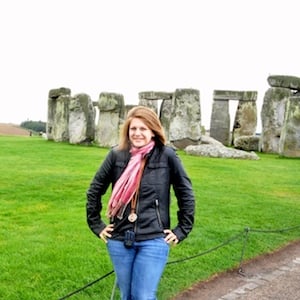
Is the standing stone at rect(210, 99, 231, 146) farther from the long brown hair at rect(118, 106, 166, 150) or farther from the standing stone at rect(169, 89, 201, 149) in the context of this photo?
the long brown hair at rect(118, 106, 166, 150)

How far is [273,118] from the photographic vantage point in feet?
69.5

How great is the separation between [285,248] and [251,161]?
9.11m

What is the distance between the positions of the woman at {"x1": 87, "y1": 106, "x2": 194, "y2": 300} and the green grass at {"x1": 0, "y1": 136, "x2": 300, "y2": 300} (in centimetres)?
142

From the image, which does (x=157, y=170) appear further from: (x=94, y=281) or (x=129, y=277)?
(x=94, y=281)

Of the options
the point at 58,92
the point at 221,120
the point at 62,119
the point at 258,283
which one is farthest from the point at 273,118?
the point at 258,283

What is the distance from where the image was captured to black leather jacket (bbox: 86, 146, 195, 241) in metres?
3.50

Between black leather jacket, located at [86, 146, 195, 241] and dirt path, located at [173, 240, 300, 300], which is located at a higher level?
black leather jacket, located at [86, 146, 195, 241]

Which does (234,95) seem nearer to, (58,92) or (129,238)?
(58,92)

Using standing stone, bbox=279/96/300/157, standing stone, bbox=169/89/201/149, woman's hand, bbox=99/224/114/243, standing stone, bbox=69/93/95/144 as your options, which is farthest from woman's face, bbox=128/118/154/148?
standing stone, bbox=169/89/201/149

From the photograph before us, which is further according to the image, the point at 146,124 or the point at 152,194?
the point at 146,124

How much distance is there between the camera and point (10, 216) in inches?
289

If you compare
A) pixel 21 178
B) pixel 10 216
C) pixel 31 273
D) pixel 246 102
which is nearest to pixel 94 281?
pixel 31 273

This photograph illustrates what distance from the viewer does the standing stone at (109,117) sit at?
19734 millimetres

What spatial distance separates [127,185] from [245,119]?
2262cm
